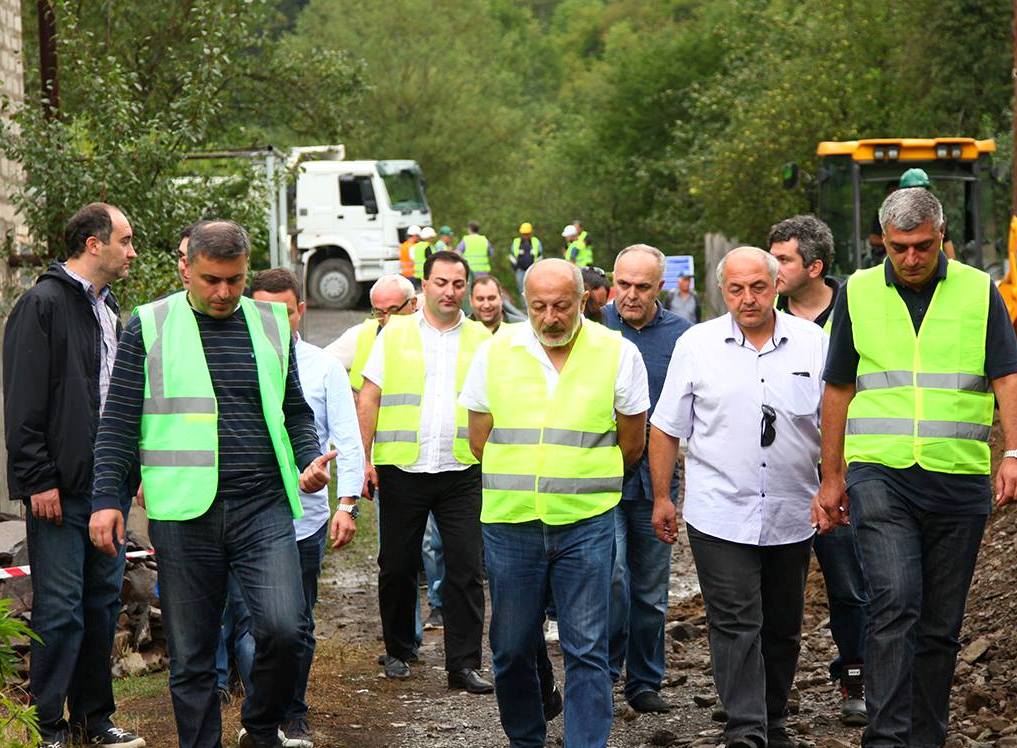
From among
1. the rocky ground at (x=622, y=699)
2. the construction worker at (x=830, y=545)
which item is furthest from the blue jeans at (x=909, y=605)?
the construction worker at (x=830, y=545)

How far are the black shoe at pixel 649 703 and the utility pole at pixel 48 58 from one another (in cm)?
765

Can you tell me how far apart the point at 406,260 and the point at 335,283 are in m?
3.24

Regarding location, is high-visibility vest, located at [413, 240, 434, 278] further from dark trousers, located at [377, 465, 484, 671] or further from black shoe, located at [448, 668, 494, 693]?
black shoe, located at [448, 668, 494, 693]

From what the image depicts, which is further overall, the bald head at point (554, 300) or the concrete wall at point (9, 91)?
the concrete wall at point (9, 91)

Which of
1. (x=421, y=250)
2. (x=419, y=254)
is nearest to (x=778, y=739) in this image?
(x=421, y=250)

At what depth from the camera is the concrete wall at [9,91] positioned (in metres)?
13.4

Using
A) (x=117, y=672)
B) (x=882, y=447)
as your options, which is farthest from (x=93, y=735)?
(x=882, y=447)

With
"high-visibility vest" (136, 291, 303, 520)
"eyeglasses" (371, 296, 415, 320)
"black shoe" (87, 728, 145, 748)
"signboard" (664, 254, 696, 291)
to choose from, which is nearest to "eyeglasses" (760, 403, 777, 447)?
"high-visibility vest" (136, 291, 303, 520)

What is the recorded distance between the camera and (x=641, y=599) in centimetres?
828

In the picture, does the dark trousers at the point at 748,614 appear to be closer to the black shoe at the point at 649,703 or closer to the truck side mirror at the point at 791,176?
the black shoe at the point at 649,703

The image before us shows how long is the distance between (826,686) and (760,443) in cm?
223

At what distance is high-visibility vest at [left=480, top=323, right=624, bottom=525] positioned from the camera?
6.49m

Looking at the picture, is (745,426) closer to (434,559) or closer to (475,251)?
(434,559)

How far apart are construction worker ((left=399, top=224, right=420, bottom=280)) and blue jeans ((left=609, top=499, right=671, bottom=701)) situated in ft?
79.0
